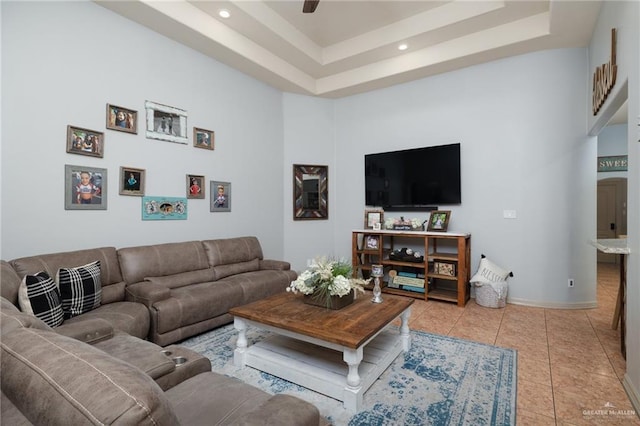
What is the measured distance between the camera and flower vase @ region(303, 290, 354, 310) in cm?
245

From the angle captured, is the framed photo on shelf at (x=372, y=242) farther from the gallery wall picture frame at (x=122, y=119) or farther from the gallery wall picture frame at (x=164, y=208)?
the gallery wall picture frame at (x=122, y=119)

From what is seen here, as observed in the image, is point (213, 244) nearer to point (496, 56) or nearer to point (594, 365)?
point (594, 365)

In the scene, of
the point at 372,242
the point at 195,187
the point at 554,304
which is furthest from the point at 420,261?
the point at 195,187

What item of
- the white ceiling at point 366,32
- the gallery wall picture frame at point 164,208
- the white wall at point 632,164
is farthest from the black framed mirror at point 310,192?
the white wall at point 632,164

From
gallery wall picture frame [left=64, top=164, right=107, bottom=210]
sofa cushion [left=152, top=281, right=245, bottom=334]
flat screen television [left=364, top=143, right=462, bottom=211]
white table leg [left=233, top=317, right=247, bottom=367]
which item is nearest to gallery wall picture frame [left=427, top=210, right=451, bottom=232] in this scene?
flat screen television [left=364, top=143, right=462, bottom=211]

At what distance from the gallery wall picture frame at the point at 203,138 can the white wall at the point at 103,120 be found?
0.25 ft

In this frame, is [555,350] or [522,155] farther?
[522,155]

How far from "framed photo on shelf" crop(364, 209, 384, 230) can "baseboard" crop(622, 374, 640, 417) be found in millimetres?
3129

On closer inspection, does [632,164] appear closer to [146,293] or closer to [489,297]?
[489,297]

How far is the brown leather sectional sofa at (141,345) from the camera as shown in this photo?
0.65 metres

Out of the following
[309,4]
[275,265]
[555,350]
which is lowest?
[555,350]

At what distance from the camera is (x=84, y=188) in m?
3.01

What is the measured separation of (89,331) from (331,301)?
158 cm

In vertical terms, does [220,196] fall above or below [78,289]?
above
